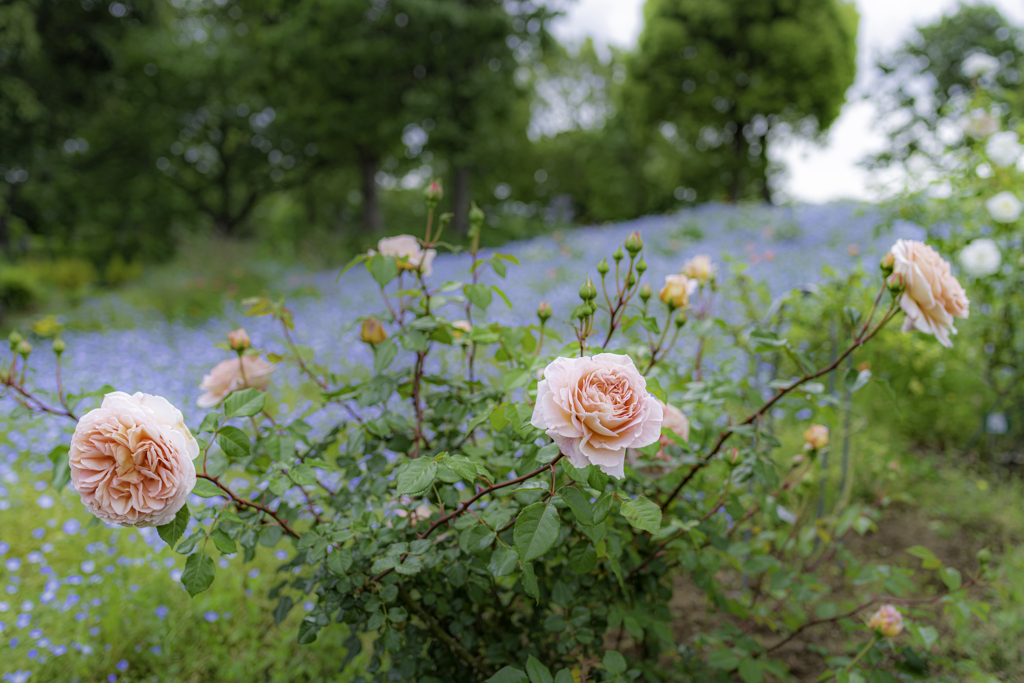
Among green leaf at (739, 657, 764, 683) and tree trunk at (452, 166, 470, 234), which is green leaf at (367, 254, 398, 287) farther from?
tree trunk at (452, 166, 470, 234)

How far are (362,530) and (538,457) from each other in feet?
1.32

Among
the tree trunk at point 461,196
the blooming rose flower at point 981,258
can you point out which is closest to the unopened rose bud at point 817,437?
the blooming rose flower at point 981,258

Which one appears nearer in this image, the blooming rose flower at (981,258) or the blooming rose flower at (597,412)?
the blooming rose flower at (597,412)

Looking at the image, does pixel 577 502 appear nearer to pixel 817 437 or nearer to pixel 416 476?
pixel 416 476

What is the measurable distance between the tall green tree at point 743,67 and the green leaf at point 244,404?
45.0 ft

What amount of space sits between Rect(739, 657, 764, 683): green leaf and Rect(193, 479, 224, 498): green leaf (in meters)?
1.12

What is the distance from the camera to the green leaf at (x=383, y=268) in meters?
1.07

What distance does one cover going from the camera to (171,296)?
6.94 meters

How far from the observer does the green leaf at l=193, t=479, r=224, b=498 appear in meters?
0.91

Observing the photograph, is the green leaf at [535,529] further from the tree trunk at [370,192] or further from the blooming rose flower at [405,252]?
the tree trunk at [370,192]

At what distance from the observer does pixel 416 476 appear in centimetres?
84

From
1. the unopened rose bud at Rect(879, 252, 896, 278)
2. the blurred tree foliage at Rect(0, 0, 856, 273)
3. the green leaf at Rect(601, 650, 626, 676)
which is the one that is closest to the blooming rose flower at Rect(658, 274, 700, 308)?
the unopened rose bud at Rect(879, 252, 896, 278)

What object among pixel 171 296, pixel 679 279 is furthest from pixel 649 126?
pixel 679 279

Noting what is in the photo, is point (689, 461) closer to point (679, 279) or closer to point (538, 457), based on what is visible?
point (679, 279)
